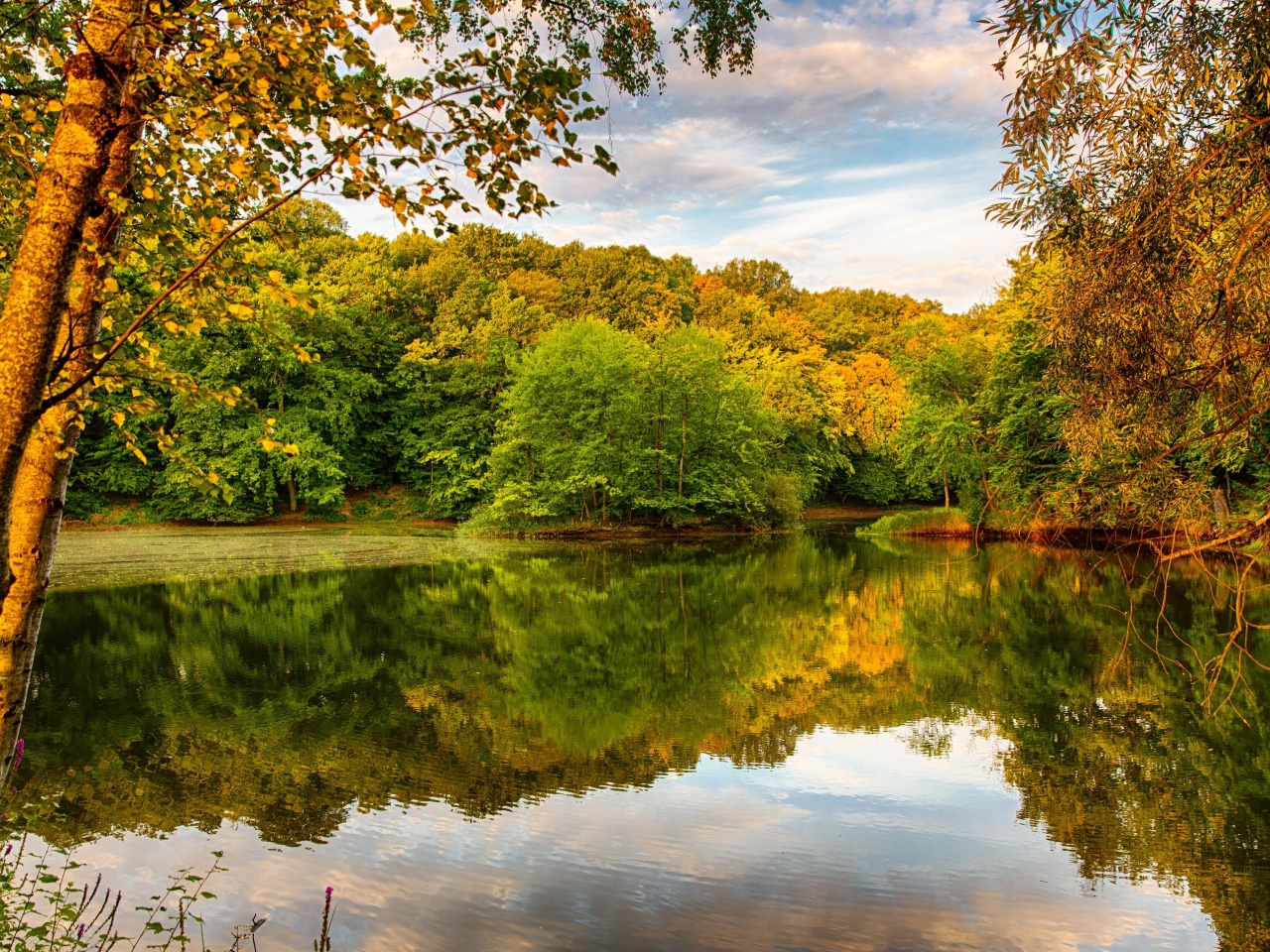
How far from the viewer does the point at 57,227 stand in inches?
99.3

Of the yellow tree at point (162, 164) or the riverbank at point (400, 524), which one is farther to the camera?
the riverbank at point (400, 524)

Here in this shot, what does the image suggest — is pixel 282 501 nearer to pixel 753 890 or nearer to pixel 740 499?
pixel 740 499

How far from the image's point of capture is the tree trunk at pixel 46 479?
2693mm

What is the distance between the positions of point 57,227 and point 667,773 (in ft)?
21.0

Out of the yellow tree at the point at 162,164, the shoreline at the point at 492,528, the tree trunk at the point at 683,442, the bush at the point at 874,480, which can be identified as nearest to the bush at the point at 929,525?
the shoreline at the point at 492,528

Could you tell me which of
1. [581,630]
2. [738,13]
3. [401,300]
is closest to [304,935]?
[738,13]

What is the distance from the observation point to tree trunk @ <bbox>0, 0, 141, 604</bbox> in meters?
2.40

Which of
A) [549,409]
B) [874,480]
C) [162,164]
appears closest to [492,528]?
[549,409]

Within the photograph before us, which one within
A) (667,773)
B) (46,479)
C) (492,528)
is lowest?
(667,773)

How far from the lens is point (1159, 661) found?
11.7m

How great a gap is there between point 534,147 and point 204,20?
1.21 meters

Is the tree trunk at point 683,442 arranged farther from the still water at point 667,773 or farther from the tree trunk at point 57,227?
the tree trunk at point 57,227

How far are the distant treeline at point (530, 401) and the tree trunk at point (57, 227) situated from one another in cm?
2256

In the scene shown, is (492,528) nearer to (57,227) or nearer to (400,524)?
(400,524)
